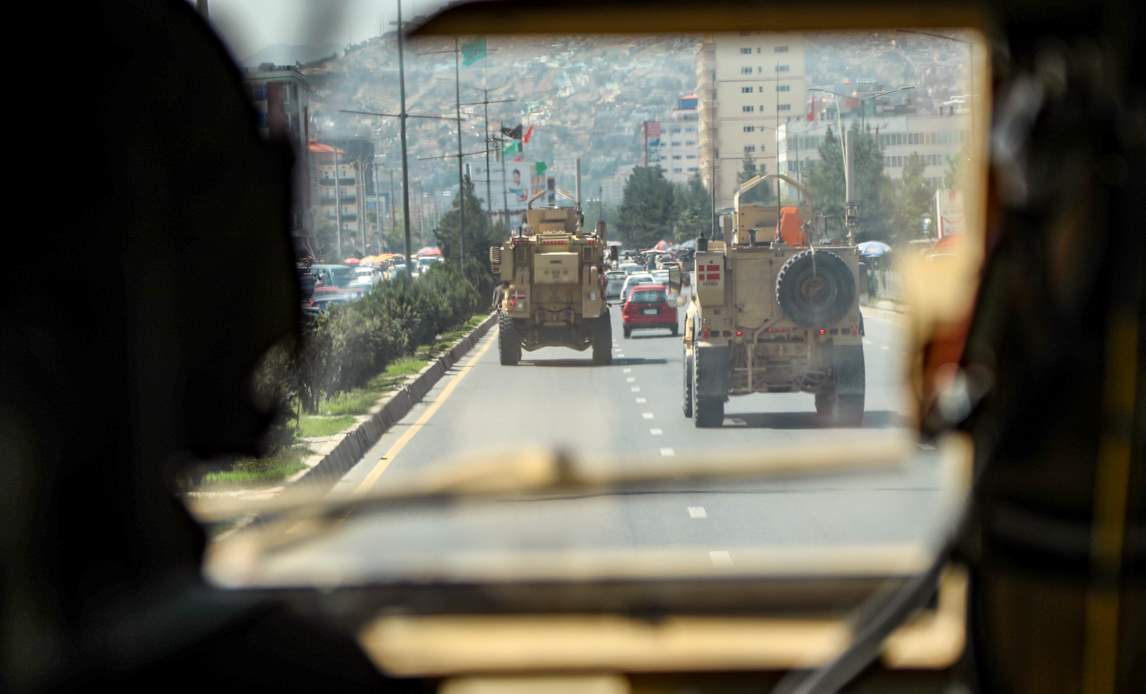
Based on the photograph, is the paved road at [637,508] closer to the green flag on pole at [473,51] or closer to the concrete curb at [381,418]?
the concrete curb at [381,418]

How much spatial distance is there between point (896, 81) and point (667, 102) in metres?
0.38

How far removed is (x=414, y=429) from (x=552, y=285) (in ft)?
6.20

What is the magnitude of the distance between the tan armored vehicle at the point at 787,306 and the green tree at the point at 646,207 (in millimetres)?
134

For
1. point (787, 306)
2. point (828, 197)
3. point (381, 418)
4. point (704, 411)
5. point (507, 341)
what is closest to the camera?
point (828, 197)

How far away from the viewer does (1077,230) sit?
142cm

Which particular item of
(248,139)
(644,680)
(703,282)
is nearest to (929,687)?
(644,680)

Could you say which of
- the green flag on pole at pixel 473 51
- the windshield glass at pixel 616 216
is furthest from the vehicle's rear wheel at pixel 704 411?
the green flag on pole at pixel 473 51

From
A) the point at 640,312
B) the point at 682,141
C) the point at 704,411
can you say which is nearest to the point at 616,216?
the point at 682,141

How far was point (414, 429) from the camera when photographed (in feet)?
11.0

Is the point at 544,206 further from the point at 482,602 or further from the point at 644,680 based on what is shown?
the point at 644,680

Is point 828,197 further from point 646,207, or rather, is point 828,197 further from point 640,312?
point 640,312

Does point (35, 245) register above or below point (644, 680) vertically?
above

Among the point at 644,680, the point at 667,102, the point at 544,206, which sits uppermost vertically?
the point at 667,102

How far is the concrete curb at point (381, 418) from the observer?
2.51 meters
